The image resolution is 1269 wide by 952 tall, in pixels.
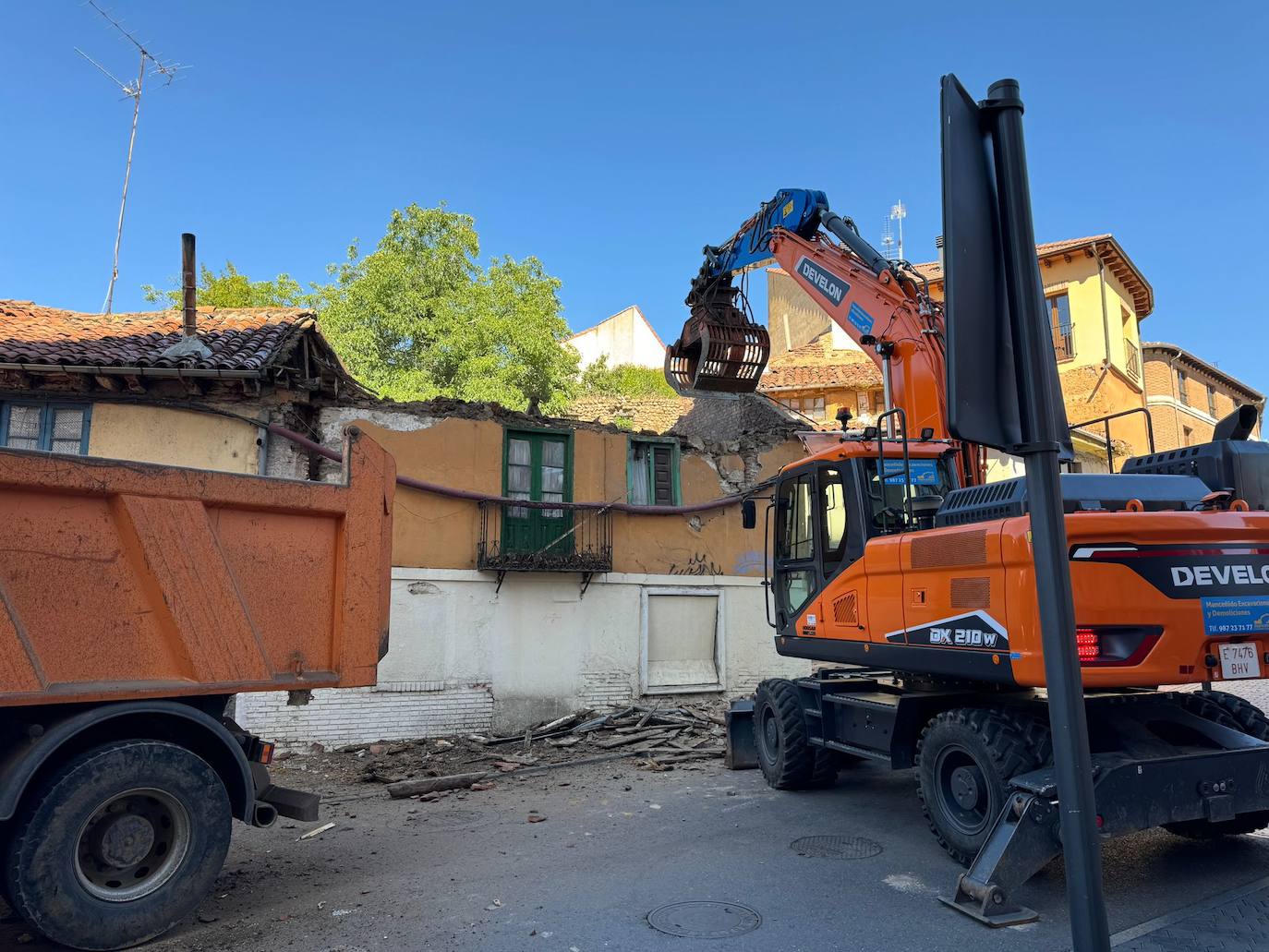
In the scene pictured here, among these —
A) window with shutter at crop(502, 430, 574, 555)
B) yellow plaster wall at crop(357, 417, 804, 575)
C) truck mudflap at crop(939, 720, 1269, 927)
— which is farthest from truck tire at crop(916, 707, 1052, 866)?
yellow plaster wall at crop(357, 417, 804, 575)

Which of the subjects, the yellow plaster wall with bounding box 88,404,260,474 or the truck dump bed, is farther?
the yellow plaster wall with bounding box 88,404,260,474

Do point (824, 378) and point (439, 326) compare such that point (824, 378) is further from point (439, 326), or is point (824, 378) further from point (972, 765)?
point (972, 765)

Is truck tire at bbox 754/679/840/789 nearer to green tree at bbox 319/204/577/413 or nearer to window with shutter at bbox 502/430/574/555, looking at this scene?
window with shutter at bbox 502/430/574/555

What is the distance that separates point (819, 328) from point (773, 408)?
852 inches

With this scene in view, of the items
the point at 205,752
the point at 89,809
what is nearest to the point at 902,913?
the point at 205,752

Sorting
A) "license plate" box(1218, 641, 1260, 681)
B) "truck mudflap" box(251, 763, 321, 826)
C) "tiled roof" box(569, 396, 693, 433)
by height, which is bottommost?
"truck mudflap" box(251, 763, 321, 826)

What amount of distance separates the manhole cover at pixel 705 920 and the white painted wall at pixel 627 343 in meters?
37.9

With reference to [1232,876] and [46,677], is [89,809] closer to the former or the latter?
[46,677]

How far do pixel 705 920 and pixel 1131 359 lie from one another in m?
30.4

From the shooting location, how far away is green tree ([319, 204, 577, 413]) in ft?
69.9

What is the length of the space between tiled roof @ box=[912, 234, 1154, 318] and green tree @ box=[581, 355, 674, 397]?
411 inches

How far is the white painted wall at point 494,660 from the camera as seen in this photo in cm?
1011

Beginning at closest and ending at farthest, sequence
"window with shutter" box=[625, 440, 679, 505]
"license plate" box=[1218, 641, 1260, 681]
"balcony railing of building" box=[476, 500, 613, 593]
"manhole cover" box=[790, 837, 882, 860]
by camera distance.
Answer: "license plate" box=[1218, 641, 1260, 681] < "manhole cover" box=[790, 837, 882, 860] < "balcony railing of building" box=[476, 500, 613, 593] < "window with shutter" box=[625, 440, 679, 505]

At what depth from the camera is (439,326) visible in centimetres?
2214
